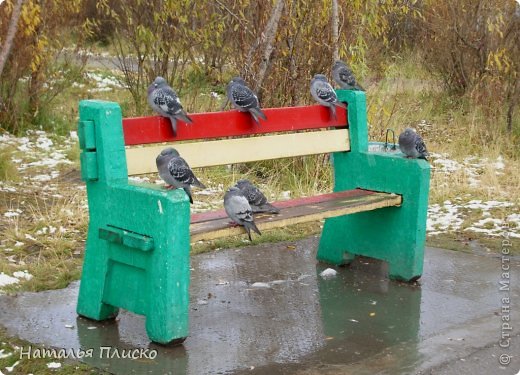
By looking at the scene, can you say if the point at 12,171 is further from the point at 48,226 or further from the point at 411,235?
the point at 411,235

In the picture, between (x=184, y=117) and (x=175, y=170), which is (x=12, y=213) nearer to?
(x=184, y=117)

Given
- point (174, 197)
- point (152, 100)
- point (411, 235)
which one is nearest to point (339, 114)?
point (411, 235)

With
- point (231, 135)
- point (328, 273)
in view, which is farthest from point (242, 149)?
point (328, 273)

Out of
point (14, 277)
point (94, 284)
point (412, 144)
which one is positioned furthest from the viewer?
point (412, 144)

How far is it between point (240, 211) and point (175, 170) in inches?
16.0

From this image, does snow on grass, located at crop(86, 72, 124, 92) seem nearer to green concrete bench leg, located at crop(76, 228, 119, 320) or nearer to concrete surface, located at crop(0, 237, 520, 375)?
concrete surface, located at crop(0, 237, 520, 375)

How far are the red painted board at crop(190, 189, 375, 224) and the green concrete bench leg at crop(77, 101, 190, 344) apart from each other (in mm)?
442

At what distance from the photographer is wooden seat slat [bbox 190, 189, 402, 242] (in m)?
4.62

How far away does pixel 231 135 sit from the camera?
17.3 feet

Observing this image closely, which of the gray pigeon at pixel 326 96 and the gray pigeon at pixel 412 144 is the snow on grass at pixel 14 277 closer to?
the gray pigeon at pixel 326 96

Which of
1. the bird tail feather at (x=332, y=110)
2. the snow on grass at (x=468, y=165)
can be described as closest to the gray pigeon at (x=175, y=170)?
the bird tail feather at (x=332, y=110)

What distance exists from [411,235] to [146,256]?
73.7 inches

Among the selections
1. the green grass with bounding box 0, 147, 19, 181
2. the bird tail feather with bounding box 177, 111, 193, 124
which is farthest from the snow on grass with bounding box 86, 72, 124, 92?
the bird tail feather with bounding box 177, 111, 193, 124

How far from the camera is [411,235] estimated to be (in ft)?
18.0
